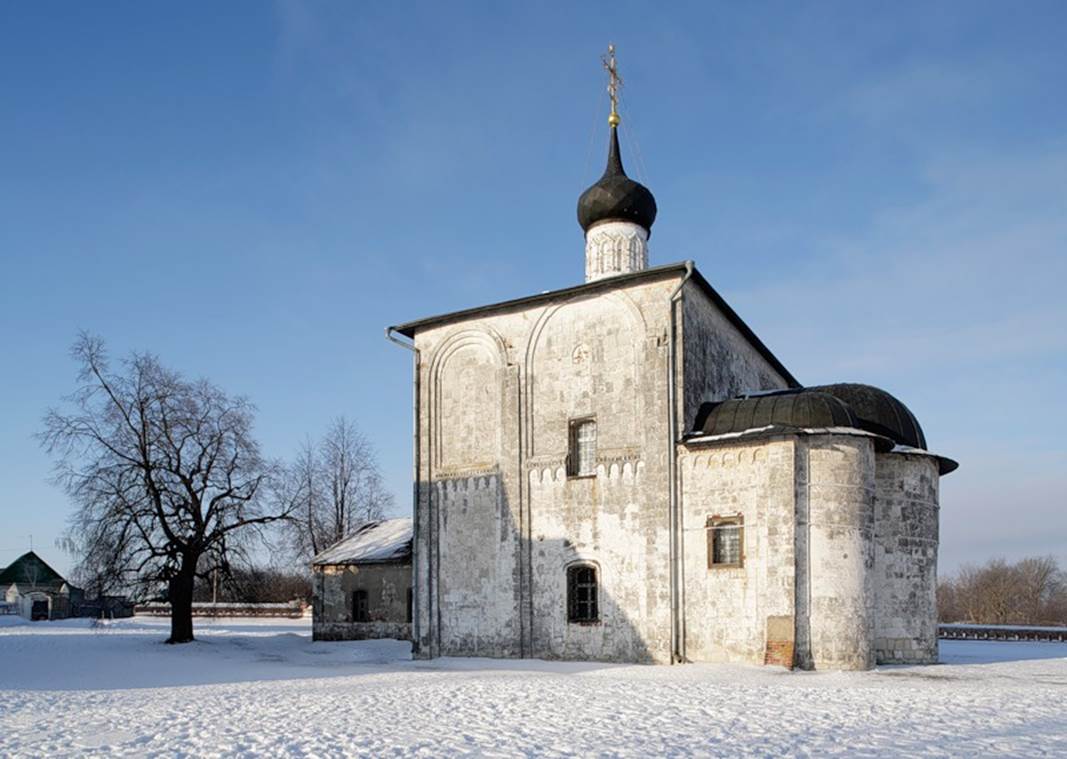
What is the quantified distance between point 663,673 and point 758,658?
6.68ft

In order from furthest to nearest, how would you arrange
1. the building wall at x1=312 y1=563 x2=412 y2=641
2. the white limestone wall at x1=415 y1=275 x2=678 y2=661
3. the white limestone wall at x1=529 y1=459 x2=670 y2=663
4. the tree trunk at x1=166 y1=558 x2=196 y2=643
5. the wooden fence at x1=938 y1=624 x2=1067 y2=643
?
the wooden fence at x1=938 y1=624 x2=1067 y2=643 → the building wall at x1=312 y1=563 x2=412 y2=641 → the tree trunk at x1=166 y1=558 x2=196 y2=643 → the white limestone wall at x1=415 y1=275 x2=678 y2=661 → the white limestone wall at x1=529 y1=459 x2=670 y2=663

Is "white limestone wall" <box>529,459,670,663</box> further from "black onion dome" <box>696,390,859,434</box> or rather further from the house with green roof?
the house with green roof

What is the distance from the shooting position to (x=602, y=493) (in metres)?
17.5

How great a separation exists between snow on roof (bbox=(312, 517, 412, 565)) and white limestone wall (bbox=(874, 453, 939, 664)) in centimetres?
1192

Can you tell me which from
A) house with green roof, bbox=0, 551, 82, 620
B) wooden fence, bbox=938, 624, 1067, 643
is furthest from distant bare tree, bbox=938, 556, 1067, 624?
house with green roof, bbox=0, 551, 82, 620

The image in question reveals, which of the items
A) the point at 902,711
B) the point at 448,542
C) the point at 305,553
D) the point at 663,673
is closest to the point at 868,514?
the point at 663,673

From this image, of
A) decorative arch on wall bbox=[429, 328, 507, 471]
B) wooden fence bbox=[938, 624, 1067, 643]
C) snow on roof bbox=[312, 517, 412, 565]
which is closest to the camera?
decorative arch on wall bbox=[429, 328, 507, 471]

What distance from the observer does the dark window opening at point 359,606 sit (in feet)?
79.4

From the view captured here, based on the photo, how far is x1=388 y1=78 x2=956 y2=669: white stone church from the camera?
15586mm

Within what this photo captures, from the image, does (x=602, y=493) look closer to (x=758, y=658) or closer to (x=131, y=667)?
(x=758, y=658)

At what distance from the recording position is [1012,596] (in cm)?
5175

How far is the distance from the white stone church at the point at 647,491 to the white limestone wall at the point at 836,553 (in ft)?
0.11

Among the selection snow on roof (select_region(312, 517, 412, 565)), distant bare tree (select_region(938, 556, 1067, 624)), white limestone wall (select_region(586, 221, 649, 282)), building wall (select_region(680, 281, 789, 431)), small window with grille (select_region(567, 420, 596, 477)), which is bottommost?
distant bare tree (select_region(938, 556, 1067, 624))

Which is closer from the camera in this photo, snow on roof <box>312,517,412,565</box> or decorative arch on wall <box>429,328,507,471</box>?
decorative arch on wall <box>429,328,507,471</box>
